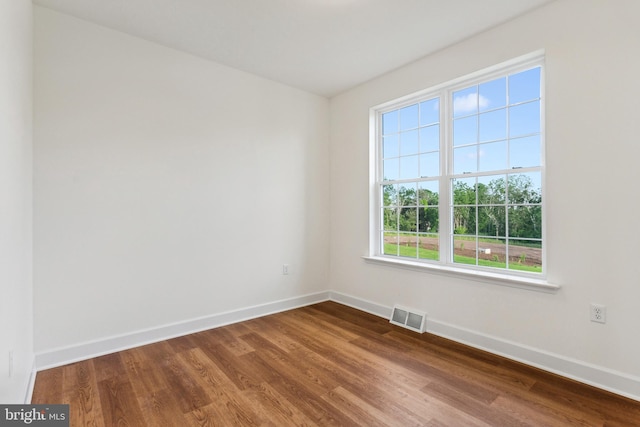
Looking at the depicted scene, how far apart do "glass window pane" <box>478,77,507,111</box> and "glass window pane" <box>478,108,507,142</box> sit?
2.4 inches

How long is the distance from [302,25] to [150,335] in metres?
3.00

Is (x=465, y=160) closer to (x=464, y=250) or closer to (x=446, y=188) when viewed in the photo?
(x=446, y=188)

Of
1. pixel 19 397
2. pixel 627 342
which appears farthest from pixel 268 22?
pixel 627 342

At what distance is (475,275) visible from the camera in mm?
2729

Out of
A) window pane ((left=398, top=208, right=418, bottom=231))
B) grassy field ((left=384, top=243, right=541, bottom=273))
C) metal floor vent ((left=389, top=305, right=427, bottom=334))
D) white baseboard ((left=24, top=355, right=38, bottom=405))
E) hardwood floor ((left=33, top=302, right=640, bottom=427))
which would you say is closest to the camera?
hardwood floor ((left=33, top=302, right=640, bottom=427))

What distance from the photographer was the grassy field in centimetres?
259

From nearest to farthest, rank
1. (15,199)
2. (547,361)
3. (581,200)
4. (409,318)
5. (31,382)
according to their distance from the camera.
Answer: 1. (15,199)
2. (31,382)
3. (581,200)
4. (547,361)
5. (409,318)

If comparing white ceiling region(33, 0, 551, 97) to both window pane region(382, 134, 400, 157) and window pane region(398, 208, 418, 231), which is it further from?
window pane region(398, 208, 418, 231)

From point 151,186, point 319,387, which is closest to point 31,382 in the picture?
point 151,186

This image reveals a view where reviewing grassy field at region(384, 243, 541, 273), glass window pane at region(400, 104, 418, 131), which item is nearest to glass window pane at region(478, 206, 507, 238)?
grassy field at region(384, 243, 541, 273)

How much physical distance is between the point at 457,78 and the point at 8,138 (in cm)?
319

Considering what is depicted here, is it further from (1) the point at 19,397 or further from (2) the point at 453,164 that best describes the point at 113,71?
(2) the point at 453,164

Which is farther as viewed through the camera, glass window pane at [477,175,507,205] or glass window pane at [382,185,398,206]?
glass window pane at [382,185,398,206]

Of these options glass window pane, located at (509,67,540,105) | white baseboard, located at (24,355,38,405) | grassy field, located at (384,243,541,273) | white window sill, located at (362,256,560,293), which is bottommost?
white baseboard, located at (24,355,38,405)
